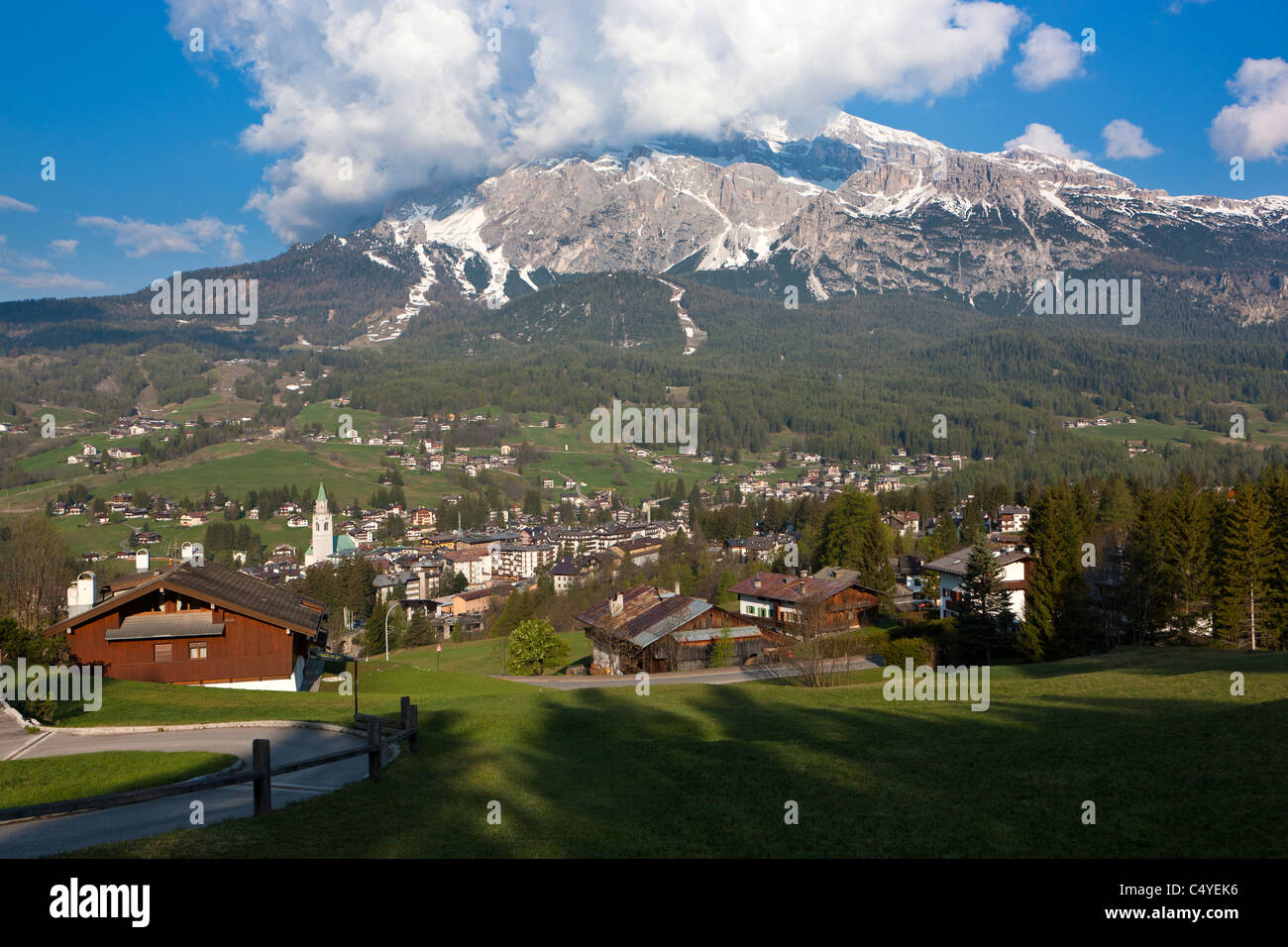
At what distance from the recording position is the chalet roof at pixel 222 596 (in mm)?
31656

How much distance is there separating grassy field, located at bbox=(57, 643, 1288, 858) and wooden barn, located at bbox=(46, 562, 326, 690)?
949 centimetres

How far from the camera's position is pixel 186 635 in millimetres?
32156

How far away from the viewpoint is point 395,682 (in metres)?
38.0

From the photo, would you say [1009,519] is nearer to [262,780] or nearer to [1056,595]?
[1056,595]

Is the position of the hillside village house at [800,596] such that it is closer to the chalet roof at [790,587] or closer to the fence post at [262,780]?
the chalet roof at [790,587]

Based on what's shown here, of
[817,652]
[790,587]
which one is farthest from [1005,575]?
[817,652]

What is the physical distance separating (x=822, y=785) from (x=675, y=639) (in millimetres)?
40795

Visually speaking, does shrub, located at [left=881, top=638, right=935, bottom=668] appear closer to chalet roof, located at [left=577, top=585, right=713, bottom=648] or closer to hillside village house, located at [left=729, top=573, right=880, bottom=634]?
hillside village house, located at [left=729, top=573, right=880, bottom=634]

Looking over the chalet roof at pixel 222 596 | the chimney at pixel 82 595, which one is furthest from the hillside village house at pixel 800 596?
the chimney at pixel 82 595

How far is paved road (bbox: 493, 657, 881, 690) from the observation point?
42312 mm

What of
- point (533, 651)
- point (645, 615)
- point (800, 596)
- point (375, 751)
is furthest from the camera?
point (800, 596)

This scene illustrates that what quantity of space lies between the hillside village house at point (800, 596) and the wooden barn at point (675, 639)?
3.43 meters
